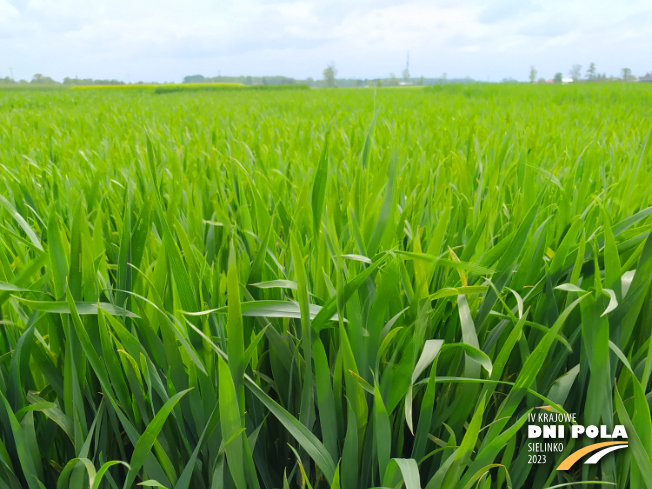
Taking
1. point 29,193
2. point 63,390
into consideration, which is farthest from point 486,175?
point 29,193

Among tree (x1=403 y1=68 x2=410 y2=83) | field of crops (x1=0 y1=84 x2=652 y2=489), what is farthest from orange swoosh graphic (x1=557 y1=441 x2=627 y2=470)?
tree (x1=403 y1=68 x2=410 y2=83)

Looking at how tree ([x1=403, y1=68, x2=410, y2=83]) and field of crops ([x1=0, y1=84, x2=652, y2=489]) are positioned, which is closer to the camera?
field of crops ([x1=0, y1=84, x2=652, y2=489])

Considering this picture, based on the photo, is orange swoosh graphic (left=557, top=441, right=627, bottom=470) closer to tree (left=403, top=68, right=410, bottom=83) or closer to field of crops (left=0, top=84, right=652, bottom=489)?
field of crops (left=0, top=84, right=652, bottom=489)

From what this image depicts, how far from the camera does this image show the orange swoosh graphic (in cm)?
43

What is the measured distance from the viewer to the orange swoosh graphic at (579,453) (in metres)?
0.43

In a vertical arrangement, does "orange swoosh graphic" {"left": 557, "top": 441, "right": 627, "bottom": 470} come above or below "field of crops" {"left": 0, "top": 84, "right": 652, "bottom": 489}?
below

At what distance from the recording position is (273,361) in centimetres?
49

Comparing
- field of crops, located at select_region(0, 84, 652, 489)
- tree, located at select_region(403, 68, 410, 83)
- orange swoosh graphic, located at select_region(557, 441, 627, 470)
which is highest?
tree, located at select_region(403, 68, 410, 83)

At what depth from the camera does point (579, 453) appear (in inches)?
17.2

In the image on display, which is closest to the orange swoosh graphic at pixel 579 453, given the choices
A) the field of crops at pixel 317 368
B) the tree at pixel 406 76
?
the field of crops at pixel 317 368

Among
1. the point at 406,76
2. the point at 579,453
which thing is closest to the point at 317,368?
→ the point at 579,453

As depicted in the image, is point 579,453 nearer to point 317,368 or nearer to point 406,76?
point 317,368

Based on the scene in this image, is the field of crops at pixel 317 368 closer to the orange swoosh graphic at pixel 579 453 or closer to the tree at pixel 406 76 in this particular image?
the orange swoosh graphic at pixel 579 453

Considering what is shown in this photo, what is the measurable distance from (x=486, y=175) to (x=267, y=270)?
670 mm
